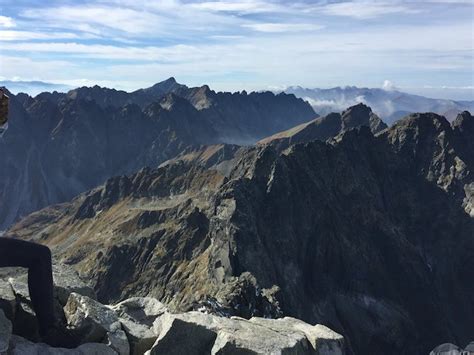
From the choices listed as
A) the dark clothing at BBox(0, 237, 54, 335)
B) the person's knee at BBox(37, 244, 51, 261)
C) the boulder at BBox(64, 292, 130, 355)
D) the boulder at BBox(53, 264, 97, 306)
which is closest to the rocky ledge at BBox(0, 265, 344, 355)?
the boulder at BBox(64, 292, 130, 355)

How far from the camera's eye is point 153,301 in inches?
691

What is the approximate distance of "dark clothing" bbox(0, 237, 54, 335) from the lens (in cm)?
1249

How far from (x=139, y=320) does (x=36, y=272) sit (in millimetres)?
4886

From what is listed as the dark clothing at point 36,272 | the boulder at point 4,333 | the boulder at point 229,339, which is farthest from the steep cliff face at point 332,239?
the boulder at point 4,333

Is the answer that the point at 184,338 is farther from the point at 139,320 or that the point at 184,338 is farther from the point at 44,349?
the point at 44,349

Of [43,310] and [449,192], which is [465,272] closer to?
[449,192]

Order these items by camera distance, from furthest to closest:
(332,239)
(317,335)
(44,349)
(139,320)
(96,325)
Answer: (332,239)
(139,320)
(317,335)
(96,325)
(44,349)

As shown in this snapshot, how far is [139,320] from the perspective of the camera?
1639 cm

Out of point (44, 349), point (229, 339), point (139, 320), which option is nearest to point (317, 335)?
point (229, 339)

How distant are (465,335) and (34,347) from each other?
124945mm

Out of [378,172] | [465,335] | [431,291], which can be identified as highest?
[378,172]

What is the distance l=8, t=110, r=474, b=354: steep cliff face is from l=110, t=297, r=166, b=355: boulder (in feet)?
168

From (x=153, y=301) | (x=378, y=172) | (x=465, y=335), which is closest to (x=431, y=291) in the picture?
(x=465, y=335)

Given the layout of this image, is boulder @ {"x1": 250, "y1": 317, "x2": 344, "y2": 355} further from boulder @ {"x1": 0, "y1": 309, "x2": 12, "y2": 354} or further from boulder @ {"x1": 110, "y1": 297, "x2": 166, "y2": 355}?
boulder @ {"x1": 0, "y1": 309, "x2": 12, "y2": 354}
